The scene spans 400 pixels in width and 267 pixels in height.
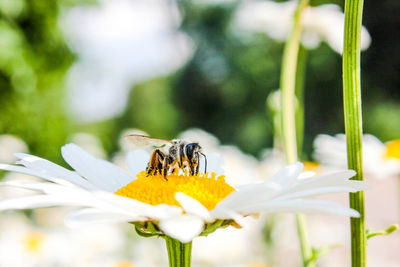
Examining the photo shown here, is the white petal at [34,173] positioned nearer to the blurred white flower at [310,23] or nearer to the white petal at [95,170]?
the white petal at [95,170]

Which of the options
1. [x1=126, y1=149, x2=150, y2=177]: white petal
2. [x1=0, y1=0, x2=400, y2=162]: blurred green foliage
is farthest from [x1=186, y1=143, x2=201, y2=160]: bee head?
[x1=0, y1=0, x2=400, y2=162]: blurred green foliage

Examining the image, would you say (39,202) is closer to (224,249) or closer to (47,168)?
(47,168)

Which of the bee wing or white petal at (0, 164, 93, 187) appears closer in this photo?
white petal at (0, 164, 93, 187)

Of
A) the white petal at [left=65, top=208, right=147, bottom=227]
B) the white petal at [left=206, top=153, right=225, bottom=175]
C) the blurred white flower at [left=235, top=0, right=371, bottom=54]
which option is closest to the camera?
the white petal at [left=65, top=208, right=147, bottom=227]

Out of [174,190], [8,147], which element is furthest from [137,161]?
[8,147]

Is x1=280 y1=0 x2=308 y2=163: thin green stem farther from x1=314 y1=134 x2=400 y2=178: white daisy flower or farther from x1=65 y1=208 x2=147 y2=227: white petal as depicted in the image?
x1=314 y1=134 x2=400 y2=178: white daisy flower
